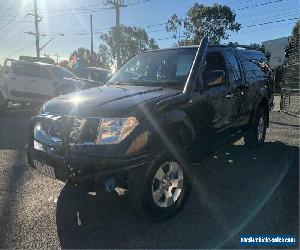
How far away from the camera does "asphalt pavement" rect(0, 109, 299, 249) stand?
12.3 ft

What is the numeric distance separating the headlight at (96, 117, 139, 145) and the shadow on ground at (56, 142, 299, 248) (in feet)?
3.22

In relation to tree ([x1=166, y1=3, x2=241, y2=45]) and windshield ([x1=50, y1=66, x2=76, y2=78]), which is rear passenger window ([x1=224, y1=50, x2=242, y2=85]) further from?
tree ([x1=166, y1=3, x2=241, y2=45])

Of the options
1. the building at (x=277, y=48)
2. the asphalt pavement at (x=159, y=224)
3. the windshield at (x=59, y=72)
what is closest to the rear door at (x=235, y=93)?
the asphalt pavement at (x=159, y=224)

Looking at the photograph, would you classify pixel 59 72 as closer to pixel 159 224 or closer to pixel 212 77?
pixel 212 77

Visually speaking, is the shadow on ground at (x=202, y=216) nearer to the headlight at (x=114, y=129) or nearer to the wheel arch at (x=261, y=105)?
the headlight at (x=114, y=129)

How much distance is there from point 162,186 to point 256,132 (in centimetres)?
377

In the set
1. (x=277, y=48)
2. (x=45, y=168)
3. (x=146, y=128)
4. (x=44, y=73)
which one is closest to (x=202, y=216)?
(x=146, y=128)

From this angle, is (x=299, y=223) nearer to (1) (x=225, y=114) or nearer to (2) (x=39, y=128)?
(1) (x=225, y=114)

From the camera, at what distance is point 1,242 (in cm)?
367

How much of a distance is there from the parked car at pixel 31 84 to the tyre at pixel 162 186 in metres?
10.1

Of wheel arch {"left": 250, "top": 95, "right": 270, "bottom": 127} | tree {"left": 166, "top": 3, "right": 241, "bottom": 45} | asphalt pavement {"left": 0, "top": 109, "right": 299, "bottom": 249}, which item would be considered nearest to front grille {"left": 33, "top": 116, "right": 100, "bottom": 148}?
asphalt pavement {"left": 0, "top": 109, "right": 299, "bottom": 249}

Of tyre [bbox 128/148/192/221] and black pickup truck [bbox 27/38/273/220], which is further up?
black pickup truck [bbox 27/38/273/220]

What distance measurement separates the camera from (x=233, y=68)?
6074 millimetres

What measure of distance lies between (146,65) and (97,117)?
1.99m
